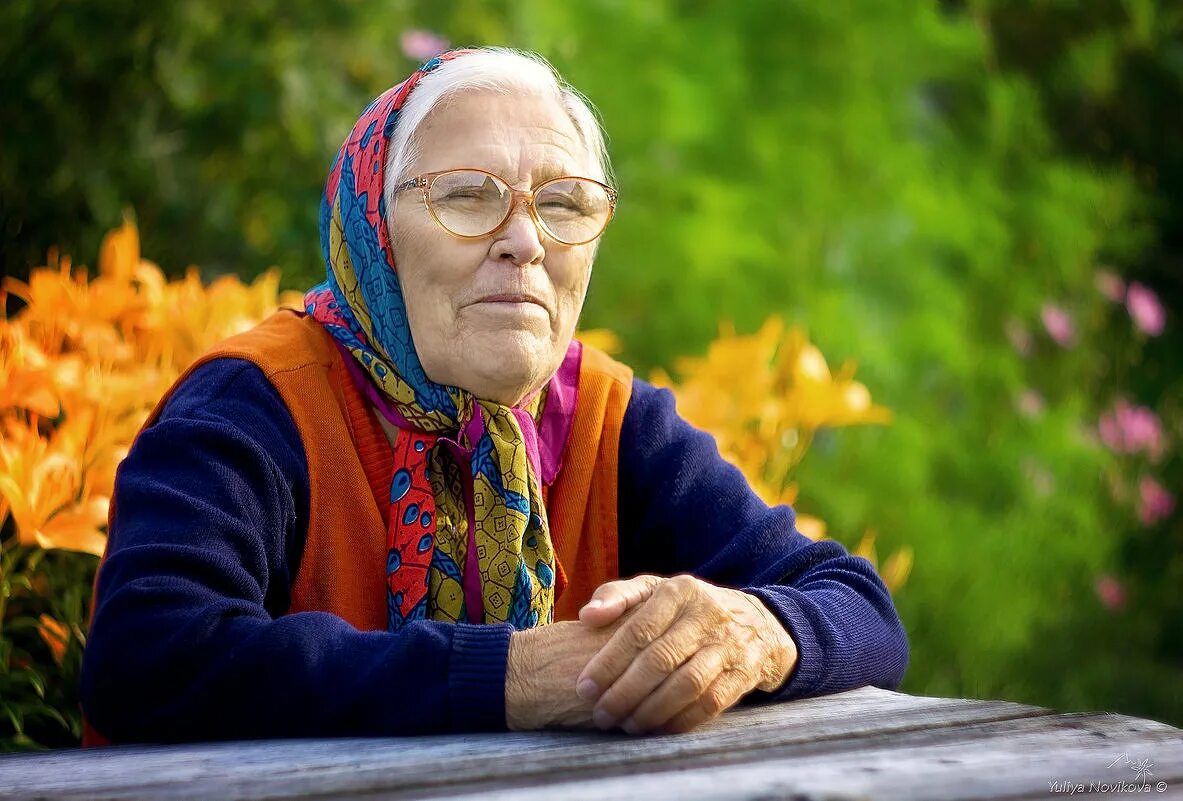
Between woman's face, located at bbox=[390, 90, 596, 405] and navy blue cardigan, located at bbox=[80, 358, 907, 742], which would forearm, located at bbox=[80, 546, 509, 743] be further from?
woman's face, located at bbox=[390, 90, 596, 405]

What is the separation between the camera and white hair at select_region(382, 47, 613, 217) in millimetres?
2244

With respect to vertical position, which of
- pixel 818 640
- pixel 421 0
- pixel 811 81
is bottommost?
pixel 818 640

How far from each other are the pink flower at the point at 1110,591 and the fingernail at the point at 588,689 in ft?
12.6

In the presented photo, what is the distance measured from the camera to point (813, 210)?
14.5ft

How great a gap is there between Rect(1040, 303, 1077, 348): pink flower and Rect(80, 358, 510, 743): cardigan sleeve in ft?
12.7

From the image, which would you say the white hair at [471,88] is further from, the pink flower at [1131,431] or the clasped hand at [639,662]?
the pink flower at [1131,431]

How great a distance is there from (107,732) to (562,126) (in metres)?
1.14

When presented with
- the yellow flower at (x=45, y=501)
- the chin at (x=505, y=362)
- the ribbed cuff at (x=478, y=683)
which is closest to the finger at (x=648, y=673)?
the ribbed cuff at (x=478, y=683)

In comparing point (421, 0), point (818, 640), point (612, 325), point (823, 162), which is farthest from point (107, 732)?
point (421, 0)

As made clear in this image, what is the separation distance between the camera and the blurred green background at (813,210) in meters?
4.12

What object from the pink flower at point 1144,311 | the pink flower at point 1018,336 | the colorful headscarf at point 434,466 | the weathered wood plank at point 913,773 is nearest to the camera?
the weathered wood plank at point 913,773

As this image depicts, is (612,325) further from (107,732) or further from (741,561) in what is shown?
(107,732)

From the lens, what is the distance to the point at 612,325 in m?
4.56

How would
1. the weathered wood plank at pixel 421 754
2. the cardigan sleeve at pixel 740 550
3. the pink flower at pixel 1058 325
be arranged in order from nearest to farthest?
the weathered wood plank at pixel 421 754 < the cardigan sleeve at pixel 740 550 < the pink flower at pixel 1058 325
